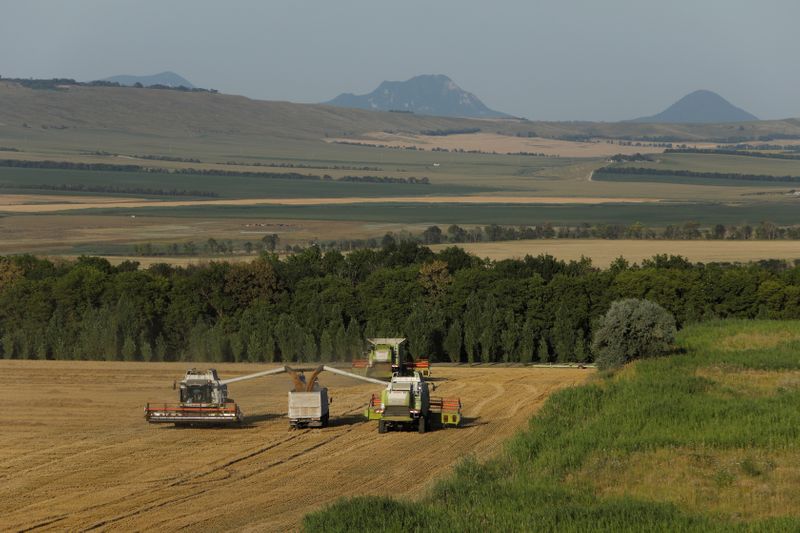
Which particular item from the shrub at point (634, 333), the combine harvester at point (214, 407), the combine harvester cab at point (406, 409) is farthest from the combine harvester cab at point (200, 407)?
the shrub at point (634, 333)

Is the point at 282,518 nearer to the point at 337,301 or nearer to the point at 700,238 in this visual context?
the point at 337,301

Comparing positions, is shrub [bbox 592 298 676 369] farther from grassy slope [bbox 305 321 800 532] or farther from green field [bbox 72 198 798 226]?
green field [bbox 72 198 798 226]

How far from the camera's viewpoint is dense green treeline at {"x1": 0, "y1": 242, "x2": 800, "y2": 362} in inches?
2862

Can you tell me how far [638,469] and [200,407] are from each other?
18.0 meters

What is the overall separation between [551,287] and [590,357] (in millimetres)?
5827

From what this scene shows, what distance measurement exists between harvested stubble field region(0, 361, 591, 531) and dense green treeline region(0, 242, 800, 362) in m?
14.0

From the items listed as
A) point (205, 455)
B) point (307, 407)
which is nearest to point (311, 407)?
point (307, 407)

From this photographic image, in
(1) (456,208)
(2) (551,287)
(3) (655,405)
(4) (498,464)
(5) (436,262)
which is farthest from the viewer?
(1) (456,208)

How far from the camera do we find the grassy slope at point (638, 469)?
26.1 metres

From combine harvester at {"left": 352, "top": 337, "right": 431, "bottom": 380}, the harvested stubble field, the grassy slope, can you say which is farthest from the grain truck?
combine harvester at {"left": 352, "top": 337, "right": 431, "bottom": 380}

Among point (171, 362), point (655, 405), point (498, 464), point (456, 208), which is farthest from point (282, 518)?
point (456, 208)

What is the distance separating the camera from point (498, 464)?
33562 millimetres

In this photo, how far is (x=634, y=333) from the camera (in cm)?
5338

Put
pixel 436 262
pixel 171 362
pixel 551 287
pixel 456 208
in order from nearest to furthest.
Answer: pixel 171 362 → pixel 551 287 → pixel 436 262 → pixel 456 208
